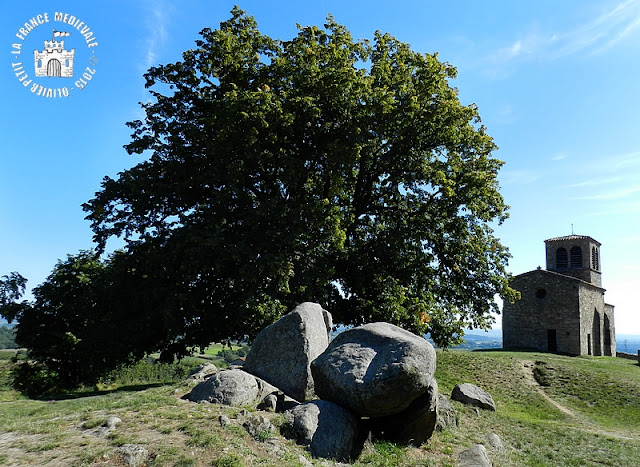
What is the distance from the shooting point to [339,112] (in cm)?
2273

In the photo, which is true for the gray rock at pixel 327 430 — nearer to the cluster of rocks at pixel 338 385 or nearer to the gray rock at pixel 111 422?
the cluster of rocks at pixel 338 385

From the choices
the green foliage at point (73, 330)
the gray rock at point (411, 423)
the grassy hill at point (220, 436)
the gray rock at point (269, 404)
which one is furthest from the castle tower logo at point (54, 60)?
the gray rock at point (411, 423)

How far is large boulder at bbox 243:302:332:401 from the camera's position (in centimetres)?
1445

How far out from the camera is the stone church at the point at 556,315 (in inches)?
2052

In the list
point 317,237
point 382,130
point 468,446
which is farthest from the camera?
point 382,130

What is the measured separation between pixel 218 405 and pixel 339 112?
1545 cm

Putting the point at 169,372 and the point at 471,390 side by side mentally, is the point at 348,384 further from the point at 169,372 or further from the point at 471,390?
the point at 169,372

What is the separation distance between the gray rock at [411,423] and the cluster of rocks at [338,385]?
27mm

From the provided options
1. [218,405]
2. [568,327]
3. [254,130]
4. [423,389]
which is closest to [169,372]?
[254,130]

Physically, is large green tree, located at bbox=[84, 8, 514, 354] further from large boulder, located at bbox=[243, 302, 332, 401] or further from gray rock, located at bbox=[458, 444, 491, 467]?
gray rock, located at bbox=[458, 444, 491, 467]

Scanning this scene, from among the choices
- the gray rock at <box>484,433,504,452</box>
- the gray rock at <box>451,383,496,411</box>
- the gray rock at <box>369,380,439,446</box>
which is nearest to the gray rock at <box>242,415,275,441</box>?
the gray rock at <box>369,380,439,446</box>

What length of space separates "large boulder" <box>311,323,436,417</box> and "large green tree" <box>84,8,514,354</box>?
21.6 feet

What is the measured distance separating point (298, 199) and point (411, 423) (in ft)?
41.2

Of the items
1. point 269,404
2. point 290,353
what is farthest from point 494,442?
point 269,404
